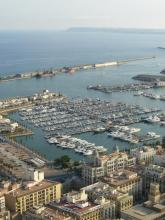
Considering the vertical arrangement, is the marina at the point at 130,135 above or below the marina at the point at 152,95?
below

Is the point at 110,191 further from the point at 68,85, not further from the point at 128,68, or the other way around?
the point at 128,68

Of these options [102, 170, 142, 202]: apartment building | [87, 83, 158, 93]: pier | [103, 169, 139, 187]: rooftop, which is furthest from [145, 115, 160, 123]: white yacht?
[102, 170, 142, 202]: apartment building

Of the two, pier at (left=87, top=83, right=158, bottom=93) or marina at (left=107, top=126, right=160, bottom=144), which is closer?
marina at (left=107, top=126, right=160, bottom=144)

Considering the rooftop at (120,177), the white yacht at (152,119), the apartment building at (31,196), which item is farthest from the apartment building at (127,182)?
the white yacht at (152,119)

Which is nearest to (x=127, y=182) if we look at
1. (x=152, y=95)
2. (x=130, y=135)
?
(x=130, y=135)

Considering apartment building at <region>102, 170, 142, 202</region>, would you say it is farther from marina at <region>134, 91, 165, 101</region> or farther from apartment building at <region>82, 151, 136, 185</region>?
marina at <region>134, 91, 165, 101</region>

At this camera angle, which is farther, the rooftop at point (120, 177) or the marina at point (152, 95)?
the marina at point (152, 95)

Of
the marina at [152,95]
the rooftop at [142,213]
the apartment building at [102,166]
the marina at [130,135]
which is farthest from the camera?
the marina at [152,95]

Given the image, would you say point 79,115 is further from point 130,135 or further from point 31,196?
point 31,196

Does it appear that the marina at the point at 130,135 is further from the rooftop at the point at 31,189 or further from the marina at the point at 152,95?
the marina at the point at 152,95

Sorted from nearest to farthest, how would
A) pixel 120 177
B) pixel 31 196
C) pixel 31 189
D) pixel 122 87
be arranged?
pixel 31 196 < pixel 31 189 < pixel 120 177 < pixel 122 87

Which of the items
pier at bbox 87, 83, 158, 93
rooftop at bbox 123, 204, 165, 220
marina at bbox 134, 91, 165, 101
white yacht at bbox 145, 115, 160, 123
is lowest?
white yacht at bbox 145, 115, 160, 123
